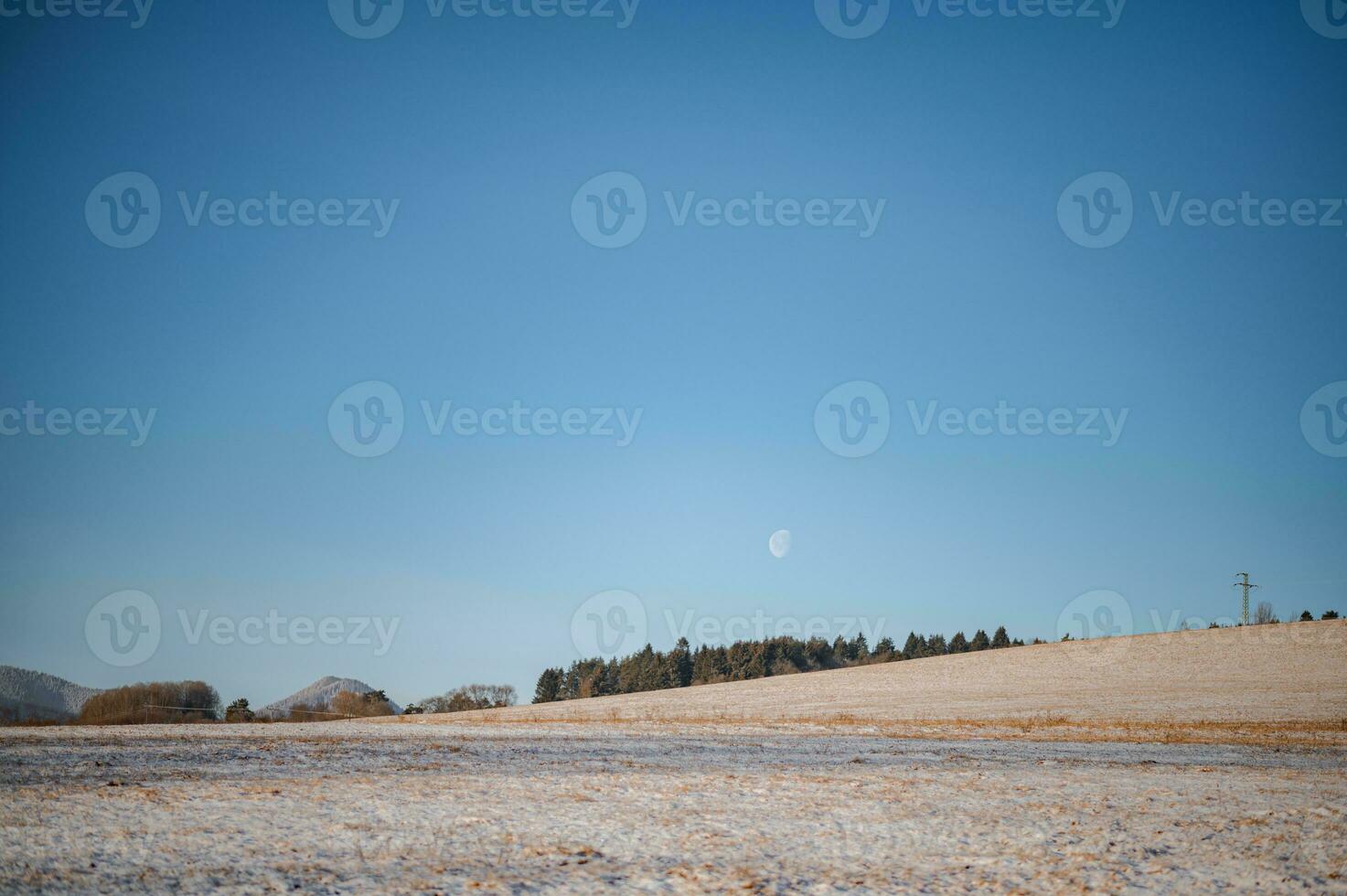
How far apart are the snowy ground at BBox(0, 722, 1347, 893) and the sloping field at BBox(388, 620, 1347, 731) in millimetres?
22435

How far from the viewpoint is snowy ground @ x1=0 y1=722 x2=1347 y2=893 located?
10188mm

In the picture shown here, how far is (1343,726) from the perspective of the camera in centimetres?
3631

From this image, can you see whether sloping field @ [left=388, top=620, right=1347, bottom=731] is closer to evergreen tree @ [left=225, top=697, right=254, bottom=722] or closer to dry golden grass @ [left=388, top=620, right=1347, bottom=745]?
dry golden grass @ [left=388, top=620, right=1347, bottom=745]

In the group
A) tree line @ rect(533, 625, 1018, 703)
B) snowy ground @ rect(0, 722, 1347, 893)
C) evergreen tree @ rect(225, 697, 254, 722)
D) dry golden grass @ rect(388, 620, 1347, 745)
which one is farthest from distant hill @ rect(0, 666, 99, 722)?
tree line @ rect(533, 625, 1018, 703)

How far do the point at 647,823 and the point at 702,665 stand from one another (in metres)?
133

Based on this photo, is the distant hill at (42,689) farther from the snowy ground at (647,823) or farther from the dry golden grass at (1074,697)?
the snowy ground at (647,823)

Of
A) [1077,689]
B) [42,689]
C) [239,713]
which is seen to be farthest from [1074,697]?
[42,689]

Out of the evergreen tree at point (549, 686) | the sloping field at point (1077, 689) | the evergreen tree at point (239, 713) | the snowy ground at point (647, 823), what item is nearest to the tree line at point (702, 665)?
the evergreen tree at point (549, 686)

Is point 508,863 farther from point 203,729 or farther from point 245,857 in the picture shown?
point 203,729

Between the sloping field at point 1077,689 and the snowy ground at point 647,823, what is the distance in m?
22.4

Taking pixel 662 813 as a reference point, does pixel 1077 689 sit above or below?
below

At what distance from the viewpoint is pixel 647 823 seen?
1313 centimetres

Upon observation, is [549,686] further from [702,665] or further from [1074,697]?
[1074,697]

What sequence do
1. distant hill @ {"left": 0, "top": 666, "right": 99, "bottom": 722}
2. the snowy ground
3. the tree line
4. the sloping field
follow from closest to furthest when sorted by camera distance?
the snowy ground → the sloping field → distant hill @ {"left": 0, "top": 666, "right": 99, "bottom": 722} → the tree line
